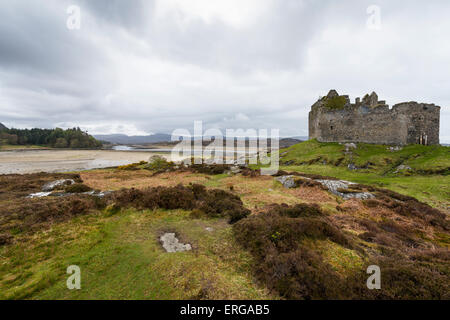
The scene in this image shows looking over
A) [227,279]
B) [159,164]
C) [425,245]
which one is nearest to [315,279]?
[227,279]

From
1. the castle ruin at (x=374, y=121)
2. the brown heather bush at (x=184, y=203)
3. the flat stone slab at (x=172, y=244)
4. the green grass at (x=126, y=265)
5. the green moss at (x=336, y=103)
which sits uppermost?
the green moss at (x=336, y=103)

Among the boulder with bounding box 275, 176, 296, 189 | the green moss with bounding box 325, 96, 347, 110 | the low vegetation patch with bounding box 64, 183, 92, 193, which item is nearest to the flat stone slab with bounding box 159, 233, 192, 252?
the low vegetation patch with bounding box 64, 183, 92, 193

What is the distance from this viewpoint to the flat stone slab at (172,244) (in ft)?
22.6

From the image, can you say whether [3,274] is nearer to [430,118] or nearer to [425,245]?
[425,245]

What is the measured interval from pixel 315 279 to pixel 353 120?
3968cm

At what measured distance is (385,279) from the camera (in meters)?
4.64

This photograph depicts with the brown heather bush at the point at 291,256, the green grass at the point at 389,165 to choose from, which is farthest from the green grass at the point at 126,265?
the green grass at the point at 389,165

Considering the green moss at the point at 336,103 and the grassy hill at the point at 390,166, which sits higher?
the green moss at the point at 336,103

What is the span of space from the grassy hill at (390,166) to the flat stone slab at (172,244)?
738 inches

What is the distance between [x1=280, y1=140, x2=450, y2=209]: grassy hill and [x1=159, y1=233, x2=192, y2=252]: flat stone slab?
1875 centimetres

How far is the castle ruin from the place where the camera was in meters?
29.7

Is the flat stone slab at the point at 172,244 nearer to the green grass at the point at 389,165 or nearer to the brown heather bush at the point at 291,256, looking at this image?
the brown heather bush at the point at 291,256

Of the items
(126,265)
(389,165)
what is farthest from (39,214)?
(389,165)
